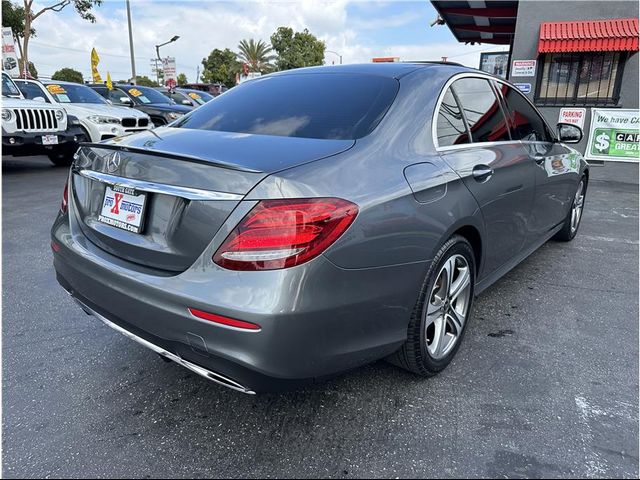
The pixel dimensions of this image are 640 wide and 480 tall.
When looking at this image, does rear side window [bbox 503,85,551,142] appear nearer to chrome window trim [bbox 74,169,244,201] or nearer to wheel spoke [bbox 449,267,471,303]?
wheel spoke [bbox 449,267,471,303]

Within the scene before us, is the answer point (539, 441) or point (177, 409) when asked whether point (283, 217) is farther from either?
point (539, 441)

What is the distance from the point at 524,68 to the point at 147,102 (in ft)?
31.8

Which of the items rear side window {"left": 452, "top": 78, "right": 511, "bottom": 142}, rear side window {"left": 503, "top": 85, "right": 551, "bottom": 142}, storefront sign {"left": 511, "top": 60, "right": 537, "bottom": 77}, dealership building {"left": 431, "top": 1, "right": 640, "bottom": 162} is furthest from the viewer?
storefront sign {"left": 511, "top": 60, "right": 537, "bottom": 77}

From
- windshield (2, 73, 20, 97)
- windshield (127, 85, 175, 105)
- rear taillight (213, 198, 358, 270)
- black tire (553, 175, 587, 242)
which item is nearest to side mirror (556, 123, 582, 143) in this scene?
black tire (553, 175, 587, 242)

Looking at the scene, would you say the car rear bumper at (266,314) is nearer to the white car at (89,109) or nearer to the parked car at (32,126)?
the parked car at (32,126)

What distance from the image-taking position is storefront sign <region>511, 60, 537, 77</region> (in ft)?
35.7

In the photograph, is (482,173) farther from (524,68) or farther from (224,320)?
(524,68)

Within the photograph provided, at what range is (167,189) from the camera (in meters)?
1.82

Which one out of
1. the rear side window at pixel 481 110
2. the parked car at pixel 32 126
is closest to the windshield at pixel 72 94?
the parked car at pixel 32 126

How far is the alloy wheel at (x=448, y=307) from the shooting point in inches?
93.1

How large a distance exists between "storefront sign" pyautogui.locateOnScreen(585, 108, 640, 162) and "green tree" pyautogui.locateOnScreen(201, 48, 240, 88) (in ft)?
180

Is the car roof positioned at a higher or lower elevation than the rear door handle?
higher

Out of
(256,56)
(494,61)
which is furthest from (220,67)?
(494,61)

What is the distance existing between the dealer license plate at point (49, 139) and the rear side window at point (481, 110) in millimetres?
8057
